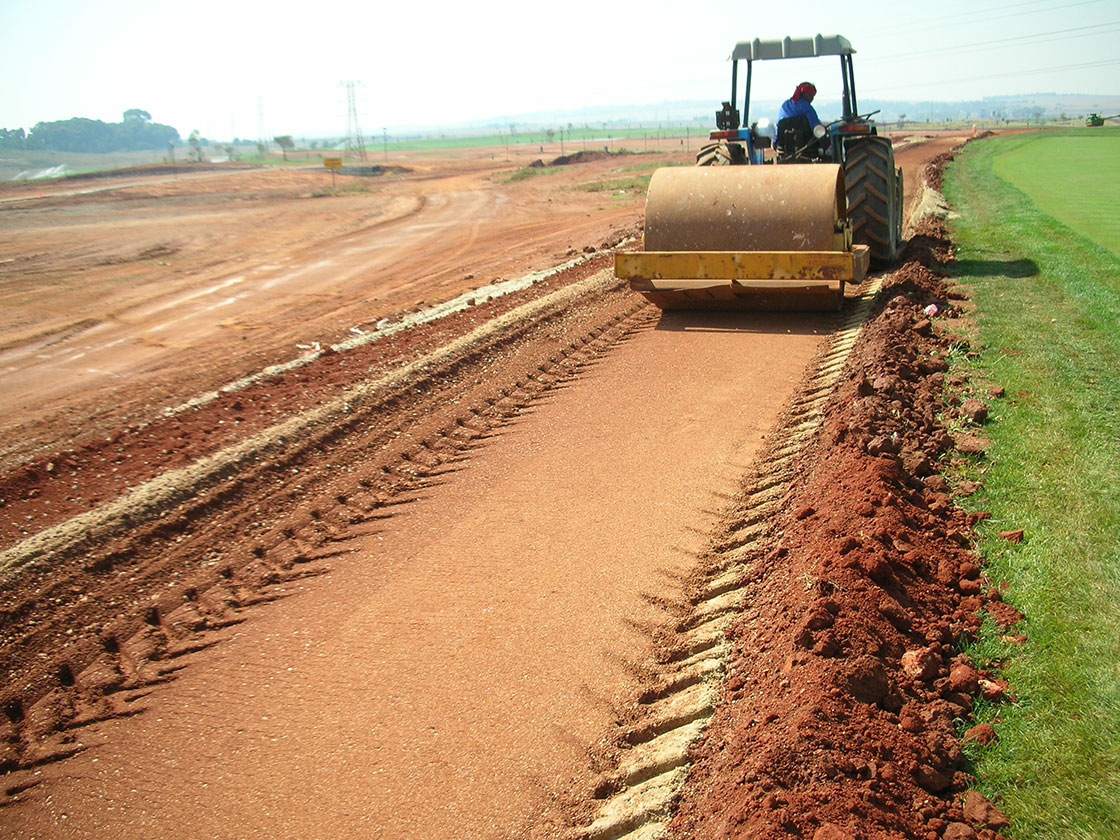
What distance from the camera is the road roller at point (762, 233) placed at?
8930 mm

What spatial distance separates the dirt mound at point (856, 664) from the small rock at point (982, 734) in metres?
0.07

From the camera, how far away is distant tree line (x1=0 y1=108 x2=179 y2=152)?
112m

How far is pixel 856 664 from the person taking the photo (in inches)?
142

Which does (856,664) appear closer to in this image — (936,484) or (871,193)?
(936,484)

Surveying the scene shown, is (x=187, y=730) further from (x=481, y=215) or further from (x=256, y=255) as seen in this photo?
(x=481, y=215)

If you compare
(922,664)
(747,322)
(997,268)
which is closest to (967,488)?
(922,664)

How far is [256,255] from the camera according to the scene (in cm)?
1869

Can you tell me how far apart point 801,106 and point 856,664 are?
9463 millimetres

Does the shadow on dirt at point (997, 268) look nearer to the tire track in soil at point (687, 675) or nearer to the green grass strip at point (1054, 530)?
the green grass strip at point (1054, 530)

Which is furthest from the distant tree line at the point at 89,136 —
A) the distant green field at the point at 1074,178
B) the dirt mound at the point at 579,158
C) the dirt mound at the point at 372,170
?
the distant green field at the point at 1074,178

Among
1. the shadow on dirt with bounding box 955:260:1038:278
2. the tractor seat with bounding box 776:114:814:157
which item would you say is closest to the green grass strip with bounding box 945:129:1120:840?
the shadow on dirt with bounding box 955:260:1038:278

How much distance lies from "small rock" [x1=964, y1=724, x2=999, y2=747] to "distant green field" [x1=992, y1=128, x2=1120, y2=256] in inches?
450

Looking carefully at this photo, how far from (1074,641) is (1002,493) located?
1514 millimetres

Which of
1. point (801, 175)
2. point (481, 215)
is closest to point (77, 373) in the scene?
point (801, 175)
